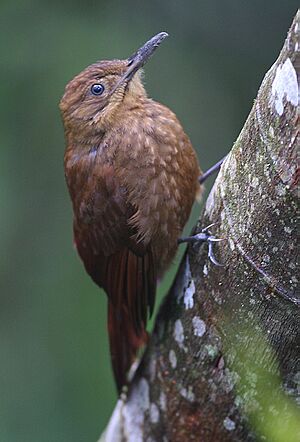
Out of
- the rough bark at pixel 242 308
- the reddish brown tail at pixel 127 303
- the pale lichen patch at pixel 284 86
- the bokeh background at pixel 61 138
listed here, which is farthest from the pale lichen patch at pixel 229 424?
the bokeh background at pixel 61 138

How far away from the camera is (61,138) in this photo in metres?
4.77

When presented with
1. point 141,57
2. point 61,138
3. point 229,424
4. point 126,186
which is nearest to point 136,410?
point 229,424

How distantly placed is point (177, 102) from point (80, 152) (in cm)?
193

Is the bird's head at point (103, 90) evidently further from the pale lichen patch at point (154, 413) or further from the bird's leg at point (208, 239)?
the pale lichen patch at point (154, 413)

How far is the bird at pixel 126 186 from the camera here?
2.84m

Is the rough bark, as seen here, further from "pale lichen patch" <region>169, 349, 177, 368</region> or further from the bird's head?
the bird's head

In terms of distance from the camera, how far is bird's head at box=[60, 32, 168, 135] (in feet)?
9.96

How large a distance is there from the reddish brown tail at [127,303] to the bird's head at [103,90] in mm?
502

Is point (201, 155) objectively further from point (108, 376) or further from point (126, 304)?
point (126, 304)

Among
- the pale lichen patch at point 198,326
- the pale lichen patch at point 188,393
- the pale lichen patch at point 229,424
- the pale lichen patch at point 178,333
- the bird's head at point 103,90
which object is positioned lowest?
the pale lichen patch at point 188,393

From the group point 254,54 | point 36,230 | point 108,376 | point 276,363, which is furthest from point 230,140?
point 276,363

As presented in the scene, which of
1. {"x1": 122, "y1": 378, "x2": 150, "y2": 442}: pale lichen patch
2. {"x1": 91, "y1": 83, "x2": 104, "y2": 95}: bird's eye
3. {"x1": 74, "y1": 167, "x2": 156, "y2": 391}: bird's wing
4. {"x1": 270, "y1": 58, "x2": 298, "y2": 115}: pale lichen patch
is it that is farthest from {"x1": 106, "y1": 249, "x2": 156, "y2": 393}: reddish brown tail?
{"x1": 270, "y1": 58, "x2": 298, "y2": 115}: pale lichen patch

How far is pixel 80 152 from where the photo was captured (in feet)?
9.84

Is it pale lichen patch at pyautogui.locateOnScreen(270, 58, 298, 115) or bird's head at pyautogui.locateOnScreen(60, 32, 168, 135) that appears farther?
bird's head at pyautogui.locateOnScreen(60, 32, 168, 135)
